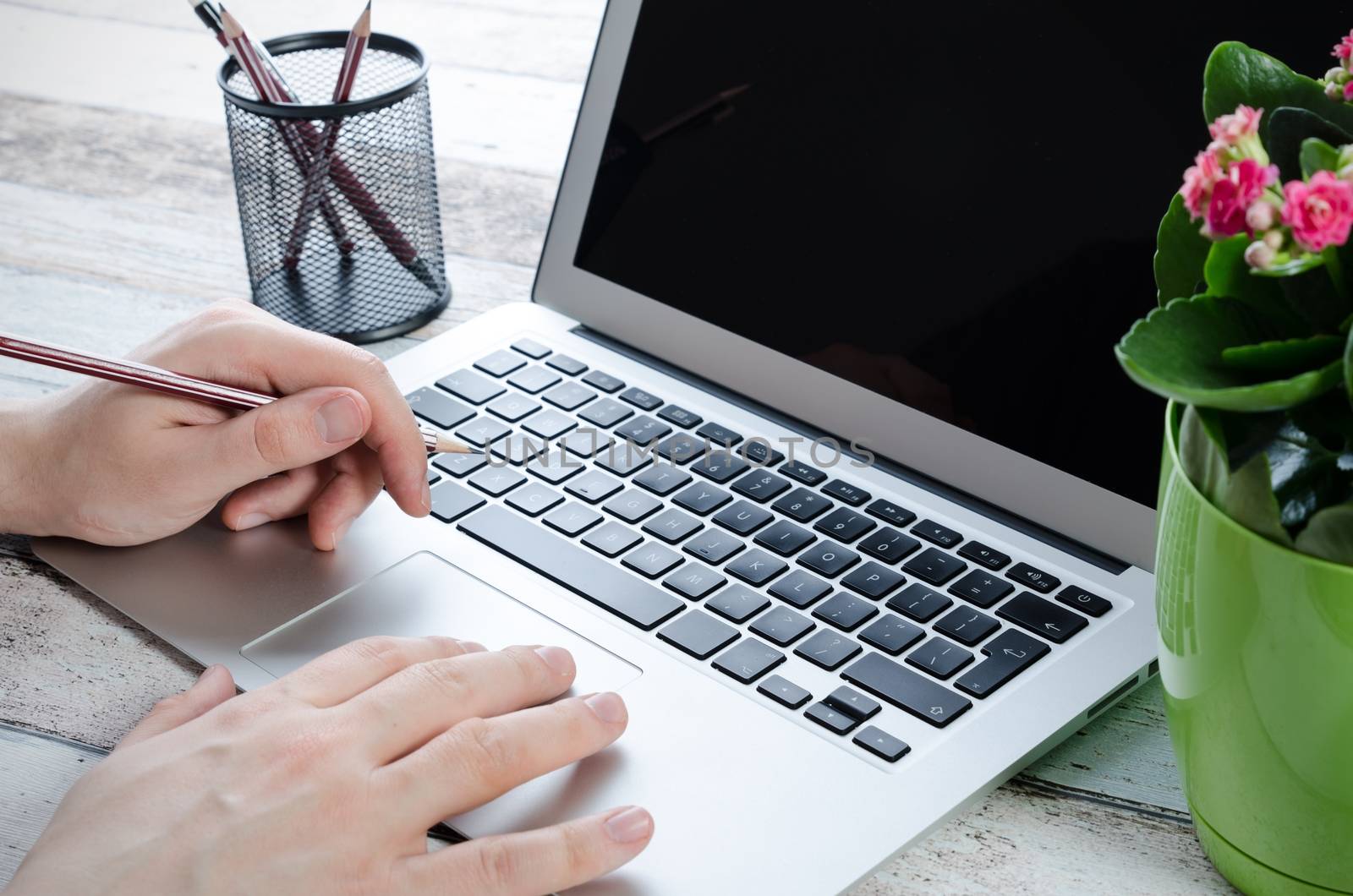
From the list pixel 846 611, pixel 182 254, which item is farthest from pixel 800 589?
pixel 182 254

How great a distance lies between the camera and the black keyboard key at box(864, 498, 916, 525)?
2.35ft

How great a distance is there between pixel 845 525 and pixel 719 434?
0.39ft

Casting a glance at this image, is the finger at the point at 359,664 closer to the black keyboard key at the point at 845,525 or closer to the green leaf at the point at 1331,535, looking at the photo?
the black keyboard key at the point at 845,525

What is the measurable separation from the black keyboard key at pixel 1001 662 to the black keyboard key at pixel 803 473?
16 centimetres

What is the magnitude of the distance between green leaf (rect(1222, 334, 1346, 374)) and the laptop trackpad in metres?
0.32

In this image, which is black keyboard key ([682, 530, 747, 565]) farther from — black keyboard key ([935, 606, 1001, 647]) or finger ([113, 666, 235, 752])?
finger ([113, 666, 235, 752])

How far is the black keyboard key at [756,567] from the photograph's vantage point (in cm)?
68

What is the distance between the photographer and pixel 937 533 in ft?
2.31

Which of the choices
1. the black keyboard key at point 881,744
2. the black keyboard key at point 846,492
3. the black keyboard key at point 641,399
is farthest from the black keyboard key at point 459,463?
the black keyboard key at point 881,744

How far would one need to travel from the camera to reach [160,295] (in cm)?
100

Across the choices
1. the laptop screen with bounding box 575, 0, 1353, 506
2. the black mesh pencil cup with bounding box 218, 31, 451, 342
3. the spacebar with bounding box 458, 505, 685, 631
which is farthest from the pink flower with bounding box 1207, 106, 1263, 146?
the black mesh pencil cup with bounding box 218, 31, 451, 342

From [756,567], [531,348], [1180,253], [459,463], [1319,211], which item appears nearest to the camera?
[1319,211]

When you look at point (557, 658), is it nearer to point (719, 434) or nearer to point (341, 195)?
point (719, 434)

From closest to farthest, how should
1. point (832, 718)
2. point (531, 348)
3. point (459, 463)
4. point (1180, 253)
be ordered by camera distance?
point (1180, 253), point (832, 718), point (459, 463), point (531, 348)
